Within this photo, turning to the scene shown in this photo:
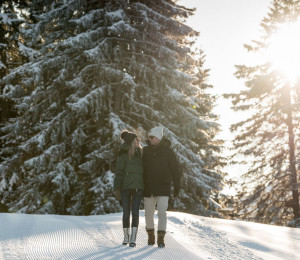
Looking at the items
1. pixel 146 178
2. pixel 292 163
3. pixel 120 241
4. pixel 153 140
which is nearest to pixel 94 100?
pixel 153 140

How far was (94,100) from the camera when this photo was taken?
1365 cm

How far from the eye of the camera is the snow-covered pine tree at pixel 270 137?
68.8ft

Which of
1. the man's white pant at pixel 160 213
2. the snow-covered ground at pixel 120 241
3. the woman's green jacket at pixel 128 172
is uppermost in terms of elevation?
the woman's green jacket at pixel 128 172

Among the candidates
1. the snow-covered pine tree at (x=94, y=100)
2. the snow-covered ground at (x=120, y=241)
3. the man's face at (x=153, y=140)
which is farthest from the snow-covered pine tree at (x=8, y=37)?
the man's face at (x=153, y=140)

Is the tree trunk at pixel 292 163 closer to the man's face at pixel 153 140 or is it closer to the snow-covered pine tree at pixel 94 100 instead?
the snow-covered pine tree at pixel 94 100

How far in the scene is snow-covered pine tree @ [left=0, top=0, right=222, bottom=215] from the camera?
45.7 ft

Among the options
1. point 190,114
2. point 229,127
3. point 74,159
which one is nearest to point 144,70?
point 190,114

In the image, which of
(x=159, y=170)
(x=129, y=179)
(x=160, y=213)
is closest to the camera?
(x=129, y=179)

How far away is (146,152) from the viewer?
21.5 feet

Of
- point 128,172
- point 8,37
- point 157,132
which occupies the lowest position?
point 128,172

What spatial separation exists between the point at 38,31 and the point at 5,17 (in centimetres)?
412

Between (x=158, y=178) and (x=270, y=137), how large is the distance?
16.9 meters

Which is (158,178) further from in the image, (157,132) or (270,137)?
(270,137)

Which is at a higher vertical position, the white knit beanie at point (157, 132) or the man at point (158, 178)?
the white knit beanie at point (157, 132)
